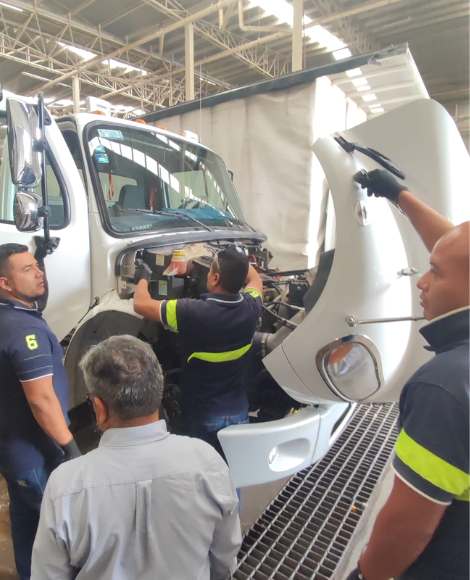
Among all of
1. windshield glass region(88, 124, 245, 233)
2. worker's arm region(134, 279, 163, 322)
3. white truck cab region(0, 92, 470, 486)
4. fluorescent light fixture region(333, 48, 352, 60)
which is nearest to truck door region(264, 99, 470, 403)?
white truck cab region(0, 92, 470, 486)

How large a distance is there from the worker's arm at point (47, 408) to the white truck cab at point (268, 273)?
650mm

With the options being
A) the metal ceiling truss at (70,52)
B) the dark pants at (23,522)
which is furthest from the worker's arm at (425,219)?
the metal ceiling truss at (70,52)

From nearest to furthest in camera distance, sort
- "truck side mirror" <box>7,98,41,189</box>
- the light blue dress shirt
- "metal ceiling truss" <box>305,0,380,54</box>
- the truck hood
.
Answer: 1. the light blue dress shirt
2. "truck side mirror" <box>7,98,41,189</box>
3. the truck hood
4. "metal ceiling truss" <box>305,0,380,54</box>

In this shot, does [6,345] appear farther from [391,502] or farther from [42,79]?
[42,79]

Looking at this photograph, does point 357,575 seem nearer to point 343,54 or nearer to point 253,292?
point 253,292

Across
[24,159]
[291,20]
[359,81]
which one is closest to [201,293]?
[24,159]

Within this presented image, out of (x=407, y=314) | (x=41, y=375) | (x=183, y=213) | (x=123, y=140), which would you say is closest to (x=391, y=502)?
(x=407, y=314)

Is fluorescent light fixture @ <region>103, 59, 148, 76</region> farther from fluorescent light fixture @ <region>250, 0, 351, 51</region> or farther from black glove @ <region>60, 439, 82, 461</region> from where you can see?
black glove @ <region>60, 439, 82, 461</region>

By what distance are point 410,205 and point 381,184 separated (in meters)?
0.16

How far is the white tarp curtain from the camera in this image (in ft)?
17.1

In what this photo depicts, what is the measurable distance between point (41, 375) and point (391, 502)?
4.78 ft

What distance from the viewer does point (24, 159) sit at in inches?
78.3

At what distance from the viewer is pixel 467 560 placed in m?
1.04

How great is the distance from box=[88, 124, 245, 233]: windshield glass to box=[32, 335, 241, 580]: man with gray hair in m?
1.65
